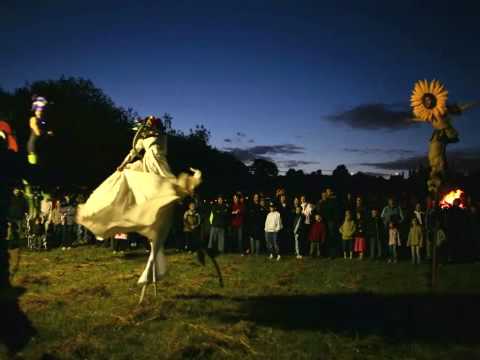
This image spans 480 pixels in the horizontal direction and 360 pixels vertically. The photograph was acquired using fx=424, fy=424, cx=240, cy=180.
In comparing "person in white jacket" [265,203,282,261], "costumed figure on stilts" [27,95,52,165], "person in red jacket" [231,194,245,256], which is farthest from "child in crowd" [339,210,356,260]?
"costumed figure on stilts" [27,95,52,165]

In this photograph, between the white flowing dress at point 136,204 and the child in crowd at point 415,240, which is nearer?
the white flowing dress at point 136,204

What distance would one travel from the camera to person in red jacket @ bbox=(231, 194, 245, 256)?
56.6 feet

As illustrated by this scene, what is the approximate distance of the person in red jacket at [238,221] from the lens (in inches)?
680

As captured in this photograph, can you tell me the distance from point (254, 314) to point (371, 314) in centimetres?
209

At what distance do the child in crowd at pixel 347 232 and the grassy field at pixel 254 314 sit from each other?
314cm

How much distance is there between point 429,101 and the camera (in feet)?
29.2

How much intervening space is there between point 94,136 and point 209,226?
18357mm

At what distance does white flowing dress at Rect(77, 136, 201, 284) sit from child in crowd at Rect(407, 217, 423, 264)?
10388 mm

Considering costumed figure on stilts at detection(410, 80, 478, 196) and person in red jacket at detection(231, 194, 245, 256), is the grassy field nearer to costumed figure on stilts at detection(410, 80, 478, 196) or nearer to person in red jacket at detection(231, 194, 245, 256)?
costumed figure on stilts at detection(410, 80, 478, 196)

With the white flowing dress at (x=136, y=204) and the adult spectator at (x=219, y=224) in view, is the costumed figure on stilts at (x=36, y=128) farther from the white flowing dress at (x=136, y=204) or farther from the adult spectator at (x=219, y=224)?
the adult spectator at (x=219, y=224)

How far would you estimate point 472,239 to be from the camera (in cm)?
1527

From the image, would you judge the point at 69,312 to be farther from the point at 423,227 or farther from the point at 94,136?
the point at 94,136

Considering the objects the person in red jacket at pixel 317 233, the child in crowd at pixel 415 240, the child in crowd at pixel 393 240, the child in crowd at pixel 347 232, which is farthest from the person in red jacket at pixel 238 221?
the child in crowd at pixel 415 240

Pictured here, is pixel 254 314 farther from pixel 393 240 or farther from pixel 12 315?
pixel 393 240
